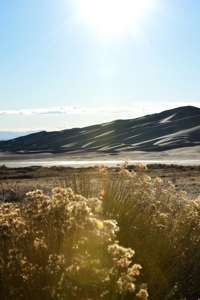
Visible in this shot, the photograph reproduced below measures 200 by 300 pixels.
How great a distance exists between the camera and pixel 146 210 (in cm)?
541

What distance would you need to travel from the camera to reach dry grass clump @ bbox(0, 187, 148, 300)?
2631 millimetres

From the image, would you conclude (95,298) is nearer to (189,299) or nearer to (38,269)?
(38,269)

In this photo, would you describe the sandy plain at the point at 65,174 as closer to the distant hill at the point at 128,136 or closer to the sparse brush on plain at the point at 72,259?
the sparse brush on plain at the point at 72,259

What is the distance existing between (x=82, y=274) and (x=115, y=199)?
2.47 meters

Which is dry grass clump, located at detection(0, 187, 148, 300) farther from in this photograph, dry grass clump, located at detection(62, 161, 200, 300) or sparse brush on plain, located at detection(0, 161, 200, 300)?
dry grass clump, located at detection(62, 161, 200, 300)

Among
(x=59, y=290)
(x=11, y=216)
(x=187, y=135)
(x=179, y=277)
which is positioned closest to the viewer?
(x=59, y=290)

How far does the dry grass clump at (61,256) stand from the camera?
2631 mm

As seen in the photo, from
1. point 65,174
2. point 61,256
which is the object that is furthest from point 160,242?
point 65,174

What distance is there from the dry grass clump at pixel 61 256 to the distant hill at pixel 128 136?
190 feet

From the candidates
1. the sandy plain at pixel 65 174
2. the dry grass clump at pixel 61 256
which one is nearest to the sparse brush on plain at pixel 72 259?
the dry grass clump at pixel 61 256

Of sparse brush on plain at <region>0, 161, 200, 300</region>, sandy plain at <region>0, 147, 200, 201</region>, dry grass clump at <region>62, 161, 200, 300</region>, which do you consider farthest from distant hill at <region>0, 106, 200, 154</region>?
sparse brush on plain at <region>0, 161, 200, 300</region>

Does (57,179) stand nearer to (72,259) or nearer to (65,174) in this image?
(65,174)

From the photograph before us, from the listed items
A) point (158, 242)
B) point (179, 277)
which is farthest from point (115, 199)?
point (179, 277)

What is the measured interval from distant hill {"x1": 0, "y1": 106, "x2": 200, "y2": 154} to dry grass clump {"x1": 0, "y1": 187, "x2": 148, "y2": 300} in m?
57.9
